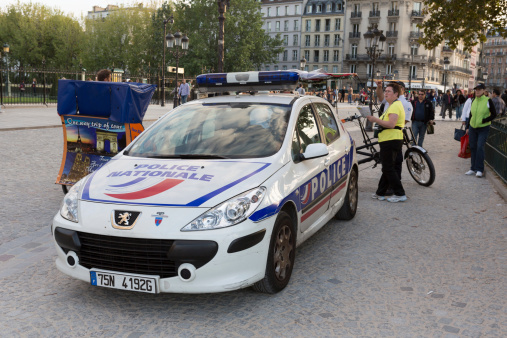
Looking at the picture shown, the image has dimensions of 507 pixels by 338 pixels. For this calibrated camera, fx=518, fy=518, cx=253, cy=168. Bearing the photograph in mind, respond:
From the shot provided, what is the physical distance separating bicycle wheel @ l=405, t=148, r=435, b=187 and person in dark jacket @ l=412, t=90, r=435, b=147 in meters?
3.07

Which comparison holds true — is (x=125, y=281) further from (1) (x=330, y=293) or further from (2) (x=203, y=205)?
(1) (x=330, y=293)

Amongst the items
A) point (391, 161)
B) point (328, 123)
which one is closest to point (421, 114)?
point (391, 161)

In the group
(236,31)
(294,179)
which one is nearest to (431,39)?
(294,179)

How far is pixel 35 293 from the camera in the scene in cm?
400

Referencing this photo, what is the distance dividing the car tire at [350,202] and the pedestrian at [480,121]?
15.3ft

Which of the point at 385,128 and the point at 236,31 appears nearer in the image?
the point at 385,128

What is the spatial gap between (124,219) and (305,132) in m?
2.15

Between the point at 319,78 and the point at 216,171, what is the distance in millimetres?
6113

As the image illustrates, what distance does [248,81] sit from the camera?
5.83m

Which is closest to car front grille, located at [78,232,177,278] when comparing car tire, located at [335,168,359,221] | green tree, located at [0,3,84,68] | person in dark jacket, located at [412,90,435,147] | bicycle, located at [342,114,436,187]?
car tire, located at [335,168,359,221]

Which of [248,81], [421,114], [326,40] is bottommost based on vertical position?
[421,114]

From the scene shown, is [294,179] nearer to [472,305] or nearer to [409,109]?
[472,305]

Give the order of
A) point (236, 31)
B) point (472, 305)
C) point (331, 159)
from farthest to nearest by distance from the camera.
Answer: point (236, 31)
point (331, 159)
point (472, 305)

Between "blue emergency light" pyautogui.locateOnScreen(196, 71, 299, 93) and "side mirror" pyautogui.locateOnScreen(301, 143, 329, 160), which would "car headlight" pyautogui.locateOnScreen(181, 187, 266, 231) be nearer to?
"side mirror" pyautogui.locateOnScreen(301, 143, 329, 160)
